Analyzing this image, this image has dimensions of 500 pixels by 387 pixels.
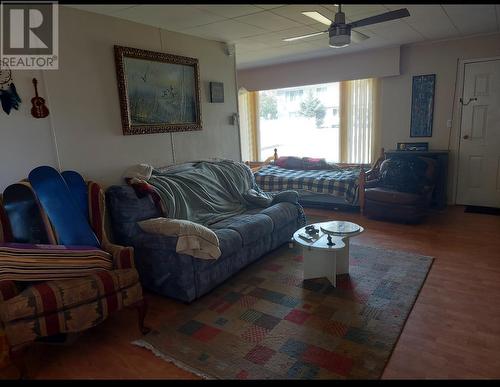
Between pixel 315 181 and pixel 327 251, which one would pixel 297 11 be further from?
pixel 315 181

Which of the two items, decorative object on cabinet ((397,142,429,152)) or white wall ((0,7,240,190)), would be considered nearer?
white wall ((0,7,240,190))

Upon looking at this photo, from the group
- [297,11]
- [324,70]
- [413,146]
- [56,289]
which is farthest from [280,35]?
[56,289]

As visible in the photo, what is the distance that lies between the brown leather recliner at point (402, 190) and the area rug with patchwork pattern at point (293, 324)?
1179mm

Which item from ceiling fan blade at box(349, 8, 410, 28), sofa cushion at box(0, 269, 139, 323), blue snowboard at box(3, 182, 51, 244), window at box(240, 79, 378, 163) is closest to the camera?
sofa cushion at box(0, 269, 139, 323)

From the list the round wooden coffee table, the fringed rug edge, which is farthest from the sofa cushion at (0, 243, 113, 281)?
the round wooden coffee table

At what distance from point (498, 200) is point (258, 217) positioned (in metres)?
3.66

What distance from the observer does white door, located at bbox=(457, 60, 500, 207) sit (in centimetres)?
456

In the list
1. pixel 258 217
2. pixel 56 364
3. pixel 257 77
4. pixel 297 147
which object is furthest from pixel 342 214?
pixel 56 364

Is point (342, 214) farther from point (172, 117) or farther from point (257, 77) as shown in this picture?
point (257, 77)

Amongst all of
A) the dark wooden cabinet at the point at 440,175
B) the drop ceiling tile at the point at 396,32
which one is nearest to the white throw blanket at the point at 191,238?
the drop ceiling tile at the point at 396,32

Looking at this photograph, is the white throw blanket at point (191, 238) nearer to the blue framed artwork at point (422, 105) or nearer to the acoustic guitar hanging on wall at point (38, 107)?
the acoustic guitar hanging on wall at point (38, 107)

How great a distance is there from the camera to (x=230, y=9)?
2.93 m

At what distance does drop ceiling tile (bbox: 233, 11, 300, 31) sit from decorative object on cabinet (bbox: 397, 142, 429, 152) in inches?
106

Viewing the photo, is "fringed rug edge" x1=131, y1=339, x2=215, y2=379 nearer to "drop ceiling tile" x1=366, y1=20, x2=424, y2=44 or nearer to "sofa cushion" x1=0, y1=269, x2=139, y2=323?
"sofa cushion" x1=0, y1=269, x2=139, y2=323
